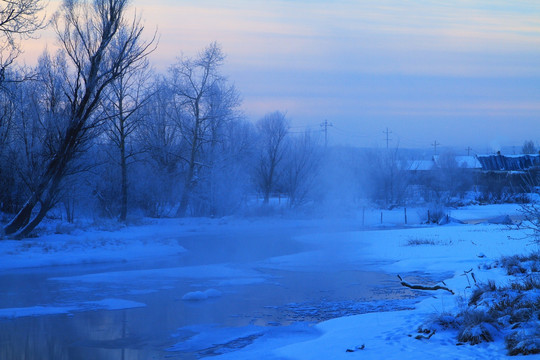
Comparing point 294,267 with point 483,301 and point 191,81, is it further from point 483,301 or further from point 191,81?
point 191,81

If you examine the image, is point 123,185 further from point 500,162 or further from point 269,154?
point 500,162

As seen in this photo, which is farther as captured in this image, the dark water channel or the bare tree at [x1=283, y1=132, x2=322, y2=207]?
the bare tree at [x1=283, y1=132, x2=322, y2=207]

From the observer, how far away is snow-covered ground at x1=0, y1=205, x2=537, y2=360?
26.7 feet

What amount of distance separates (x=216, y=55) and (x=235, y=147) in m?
6.93

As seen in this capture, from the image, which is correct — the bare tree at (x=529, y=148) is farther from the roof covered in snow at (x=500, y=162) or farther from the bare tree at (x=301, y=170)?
the bare tree at (x=301, y=170)

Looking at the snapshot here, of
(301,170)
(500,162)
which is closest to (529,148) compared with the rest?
(500,162)

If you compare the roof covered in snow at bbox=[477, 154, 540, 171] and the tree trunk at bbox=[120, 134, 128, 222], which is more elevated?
the roof covered in snow at bbox=[477, 154, 540, 171]

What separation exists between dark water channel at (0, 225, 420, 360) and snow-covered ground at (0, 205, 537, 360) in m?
0.28

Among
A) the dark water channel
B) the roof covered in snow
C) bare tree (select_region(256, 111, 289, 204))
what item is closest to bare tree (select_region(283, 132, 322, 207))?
bare tree (select_region(256, 111, 289, 204))

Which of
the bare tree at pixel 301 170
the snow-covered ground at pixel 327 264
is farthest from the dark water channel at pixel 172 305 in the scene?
the bare tree at pixel 301 170

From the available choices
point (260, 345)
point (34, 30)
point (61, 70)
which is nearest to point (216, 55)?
point (61, 70)

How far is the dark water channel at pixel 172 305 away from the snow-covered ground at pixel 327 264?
0.28 metres

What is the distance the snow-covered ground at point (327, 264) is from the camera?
812cm

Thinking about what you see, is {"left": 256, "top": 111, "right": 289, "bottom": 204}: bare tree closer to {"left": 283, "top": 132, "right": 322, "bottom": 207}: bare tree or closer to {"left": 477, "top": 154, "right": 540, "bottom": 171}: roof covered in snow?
{"left": 283, "top": 132, "right": 322, "bottom": 207}: bare tree
